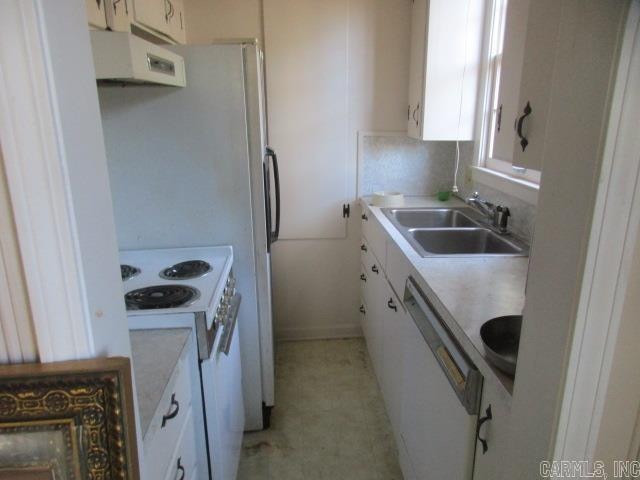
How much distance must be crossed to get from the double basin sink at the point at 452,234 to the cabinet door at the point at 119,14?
4.72ft

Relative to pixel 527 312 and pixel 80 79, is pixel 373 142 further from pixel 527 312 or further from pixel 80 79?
pixel 80 79

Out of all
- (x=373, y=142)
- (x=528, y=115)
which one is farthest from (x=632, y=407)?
(x=373, y=142)

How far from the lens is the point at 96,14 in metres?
1.42

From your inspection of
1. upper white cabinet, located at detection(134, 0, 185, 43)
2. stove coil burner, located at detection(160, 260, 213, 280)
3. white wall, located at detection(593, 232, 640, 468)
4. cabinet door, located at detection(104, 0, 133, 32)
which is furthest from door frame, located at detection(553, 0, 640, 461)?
upper white cabinet, located at detection(134, 0, 185, 43)

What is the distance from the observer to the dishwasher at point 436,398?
1200 millimetres

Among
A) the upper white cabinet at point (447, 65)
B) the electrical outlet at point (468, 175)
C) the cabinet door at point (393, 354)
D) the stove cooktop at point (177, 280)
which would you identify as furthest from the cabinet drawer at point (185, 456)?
the electrical outlet at point (468, 175)

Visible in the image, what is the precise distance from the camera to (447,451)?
1.36 m

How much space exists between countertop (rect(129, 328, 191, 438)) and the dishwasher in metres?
0.78

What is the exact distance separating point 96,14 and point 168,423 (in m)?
1.27

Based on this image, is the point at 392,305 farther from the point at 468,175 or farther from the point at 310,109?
the point at 310,109

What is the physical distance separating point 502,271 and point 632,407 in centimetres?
103

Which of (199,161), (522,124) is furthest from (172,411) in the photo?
(522,124)

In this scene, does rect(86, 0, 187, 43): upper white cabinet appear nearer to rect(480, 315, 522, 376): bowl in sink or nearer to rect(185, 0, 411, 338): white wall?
rect(185, 0, 411, 338): white wall

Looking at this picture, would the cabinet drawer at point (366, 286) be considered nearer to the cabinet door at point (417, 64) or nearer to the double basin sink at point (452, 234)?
the double basin sink at point (452, 234)
